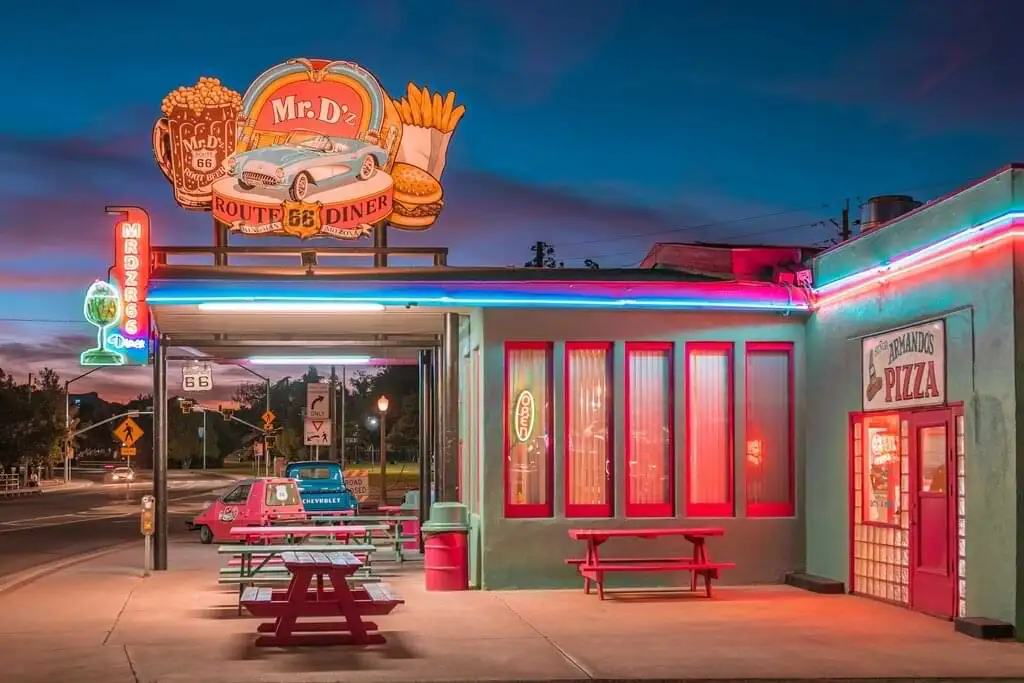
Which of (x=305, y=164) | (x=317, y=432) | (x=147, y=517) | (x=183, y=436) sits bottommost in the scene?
(x=183, y=436)

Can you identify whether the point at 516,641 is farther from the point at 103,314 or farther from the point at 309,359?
the point at 309,359

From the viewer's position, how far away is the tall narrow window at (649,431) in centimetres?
1761

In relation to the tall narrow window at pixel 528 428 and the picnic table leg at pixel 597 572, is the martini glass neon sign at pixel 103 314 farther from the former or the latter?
the picnic table leg at pixel 597 572


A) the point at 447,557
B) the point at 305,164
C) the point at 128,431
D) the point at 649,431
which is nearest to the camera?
the point at 447,557

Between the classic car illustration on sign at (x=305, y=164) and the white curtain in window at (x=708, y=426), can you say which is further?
the classic car illustration on sign at (x=305, y=164)

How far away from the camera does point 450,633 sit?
13.1 meters

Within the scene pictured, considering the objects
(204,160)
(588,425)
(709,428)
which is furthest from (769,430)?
(204,160)

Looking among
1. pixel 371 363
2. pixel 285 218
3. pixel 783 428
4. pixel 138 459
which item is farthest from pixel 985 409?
pixel 138 459

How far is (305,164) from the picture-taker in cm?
2047

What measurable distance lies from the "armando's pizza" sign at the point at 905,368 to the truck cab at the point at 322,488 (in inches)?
595

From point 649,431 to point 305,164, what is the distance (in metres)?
7.03

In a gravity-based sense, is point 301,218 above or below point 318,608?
above

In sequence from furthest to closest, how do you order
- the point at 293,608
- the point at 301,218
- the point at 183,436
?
the point at 183,436 < the point at 301,218 < the point at 293,608

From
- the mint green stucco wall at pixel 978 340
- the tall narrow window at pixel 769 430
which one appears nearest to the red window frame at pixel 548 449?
the tall narrow window at pixel 769 430
